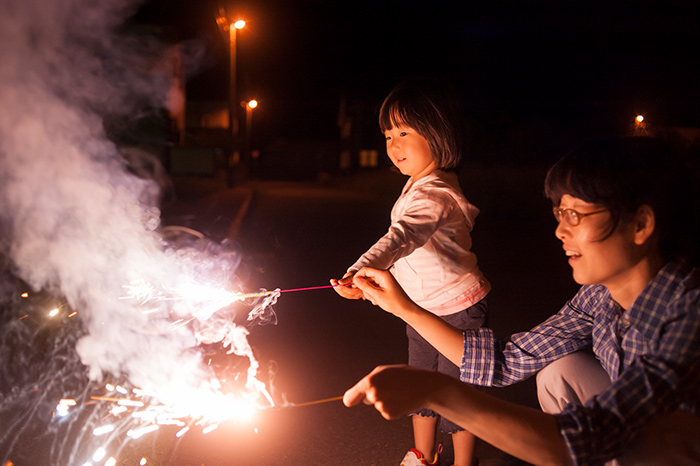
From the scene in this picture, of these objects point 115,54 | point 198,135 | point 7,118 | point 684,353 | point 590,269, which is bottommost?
point 198,135

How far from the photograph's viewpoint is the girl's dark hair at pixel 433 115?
3186 mm

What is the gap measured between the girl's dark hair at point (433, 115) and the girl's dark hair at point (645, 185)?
4.41ft

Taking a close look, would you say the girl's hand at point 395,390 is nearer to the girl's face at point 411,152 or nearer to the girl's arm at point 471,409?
the girl's arm at point 471,409

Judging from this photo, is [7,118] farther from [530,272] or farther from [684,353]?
[530,272]

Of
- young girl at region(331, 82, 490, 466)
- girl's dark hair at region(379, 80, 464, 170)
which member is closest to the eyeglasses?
young girl at region(331, 82, 490, 466)

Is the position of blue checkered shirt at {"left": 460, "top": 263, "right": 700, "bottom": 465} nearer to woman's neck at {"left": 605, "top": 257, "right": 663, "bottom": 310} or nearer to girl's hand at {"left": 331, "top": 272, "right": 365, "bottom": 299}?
woman's neck at {"left": 605, "top": 257, "right": 663, "bottom": 310}

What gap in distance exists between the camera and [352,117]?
4116cm

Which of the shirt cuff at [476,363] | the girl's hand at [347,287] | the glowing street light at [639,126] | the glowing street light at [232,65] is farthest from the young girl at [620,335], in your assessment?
the glowing street light at [232,65]

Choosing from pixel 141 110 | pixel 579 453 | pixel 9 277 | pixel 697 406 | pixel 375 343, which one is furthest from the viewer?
pixel 141 110

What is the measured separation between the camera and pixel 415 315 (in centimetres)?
245

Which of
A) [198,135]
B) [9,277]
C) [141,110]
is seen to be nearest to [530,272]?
[9,277]

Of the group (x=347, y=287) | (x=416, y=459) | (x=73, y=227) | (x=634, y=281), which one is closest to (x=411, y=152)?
A: (x=347, y=287)

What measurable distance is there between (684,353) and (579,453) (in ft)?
1.43

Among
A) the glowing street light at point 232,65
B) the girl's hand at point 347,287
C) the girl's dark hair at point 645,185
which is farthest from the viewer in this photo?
the glowing street light at point 232,65
